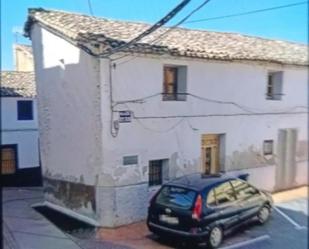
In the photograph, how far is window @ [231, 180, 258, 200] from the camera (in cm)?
231

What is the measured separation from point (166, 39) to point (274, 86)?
1.67 metres

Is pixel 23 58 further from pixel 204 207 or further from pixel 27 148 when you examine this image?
pixel 204 207

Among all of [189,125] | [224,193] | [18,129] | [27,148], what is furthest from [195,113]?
[18,129]

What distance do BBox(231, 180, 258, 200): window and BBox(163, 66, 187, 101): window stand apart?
79cm

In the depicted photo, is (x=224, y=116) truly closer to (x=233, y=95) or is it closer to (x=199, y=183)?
(x=233, y=95)

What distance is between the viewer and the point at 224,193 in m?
2.71

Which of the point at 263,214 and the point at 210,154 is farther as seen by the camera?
the point at 210,154

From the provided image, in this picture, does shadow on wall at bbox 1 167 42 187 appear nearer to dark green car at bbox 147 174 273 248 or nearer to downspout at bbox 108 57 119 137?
downspout at bbox 108 57 119 137

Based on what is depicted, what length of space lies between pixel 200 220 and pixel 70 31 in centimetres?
179

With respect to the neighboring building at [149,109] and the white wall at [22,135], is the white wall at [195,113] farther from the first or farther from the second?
the white wall at [22,135]

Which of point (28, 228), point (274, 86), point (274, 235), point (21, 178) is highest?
point (274, 86)

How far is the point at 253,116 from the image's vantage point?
1880 mm

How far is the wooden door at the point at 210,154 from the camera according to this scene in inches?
96.9

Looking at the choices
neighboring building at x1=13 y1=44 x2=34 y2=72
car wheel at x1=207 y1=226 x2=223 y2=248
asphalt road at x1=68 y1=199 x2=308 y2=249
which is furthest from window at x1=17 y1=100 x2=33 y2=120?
car wheel at x1=207 y1=226 x2=223 y2=248
